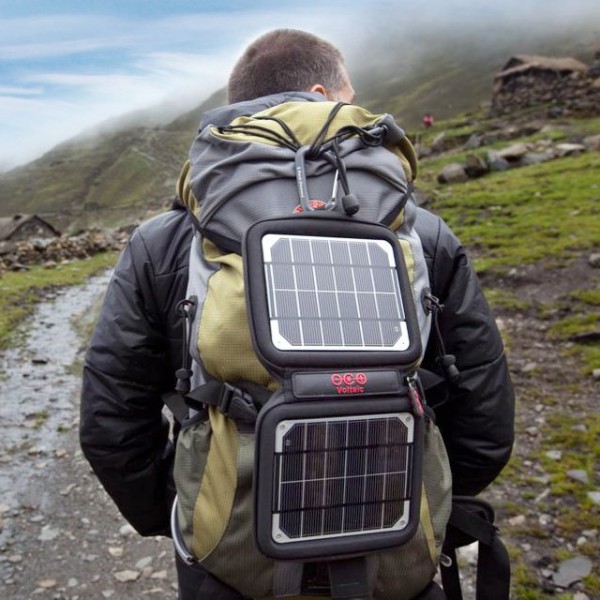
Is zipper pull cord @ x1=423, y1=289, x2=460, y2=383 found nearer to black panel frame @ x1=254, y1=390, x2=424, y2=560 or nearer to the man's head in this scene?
black panel frame @ x1=254, y1=390, x2=424, y2=560

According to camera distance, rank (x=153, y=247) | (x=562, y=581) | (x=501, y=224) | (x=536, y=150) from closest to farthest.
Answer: (x=153, y=247) < (x=562, y=581) < (x=501, y=224) < (x=536, y=150)

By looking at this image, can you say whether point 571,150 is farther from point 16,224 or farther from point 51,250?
point 16,224

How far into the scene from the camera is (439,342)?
2373 mm

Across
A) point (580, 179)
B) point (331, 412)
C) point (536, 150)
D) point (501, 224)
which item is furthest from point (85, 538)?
point (536, 150)

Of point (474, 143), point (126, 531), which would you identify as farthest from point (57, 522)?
point (474, 143)

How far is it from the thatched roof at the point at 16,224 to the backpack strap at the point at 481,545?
1390 inches

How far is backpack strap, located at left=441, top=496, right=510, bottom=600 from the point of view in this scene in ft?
8.35

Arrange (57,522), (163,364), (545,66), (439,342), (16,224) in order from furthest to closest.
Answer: (545,66) < (16,224) < (57,522) < (163,364) < (439,342)

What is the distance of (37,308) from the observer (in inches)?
628

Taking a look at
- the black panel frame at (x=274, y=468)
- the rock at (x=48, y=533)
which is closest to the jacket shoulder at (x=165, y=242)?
the black panel frame at (x=274, y=468)

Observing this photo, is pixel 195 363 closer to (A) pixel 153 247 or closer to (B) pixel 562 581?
(A) pixel 153 247

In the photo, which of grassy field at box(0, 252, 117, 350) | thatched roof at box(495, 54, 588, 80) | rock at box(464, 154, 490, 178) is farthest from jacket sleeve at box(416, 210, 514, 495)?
thatched roof at box(495, 54, 588, 80)

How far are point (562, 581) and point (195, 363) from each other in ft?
11.9

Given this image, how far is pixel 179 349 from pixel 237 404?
2.15 ft
